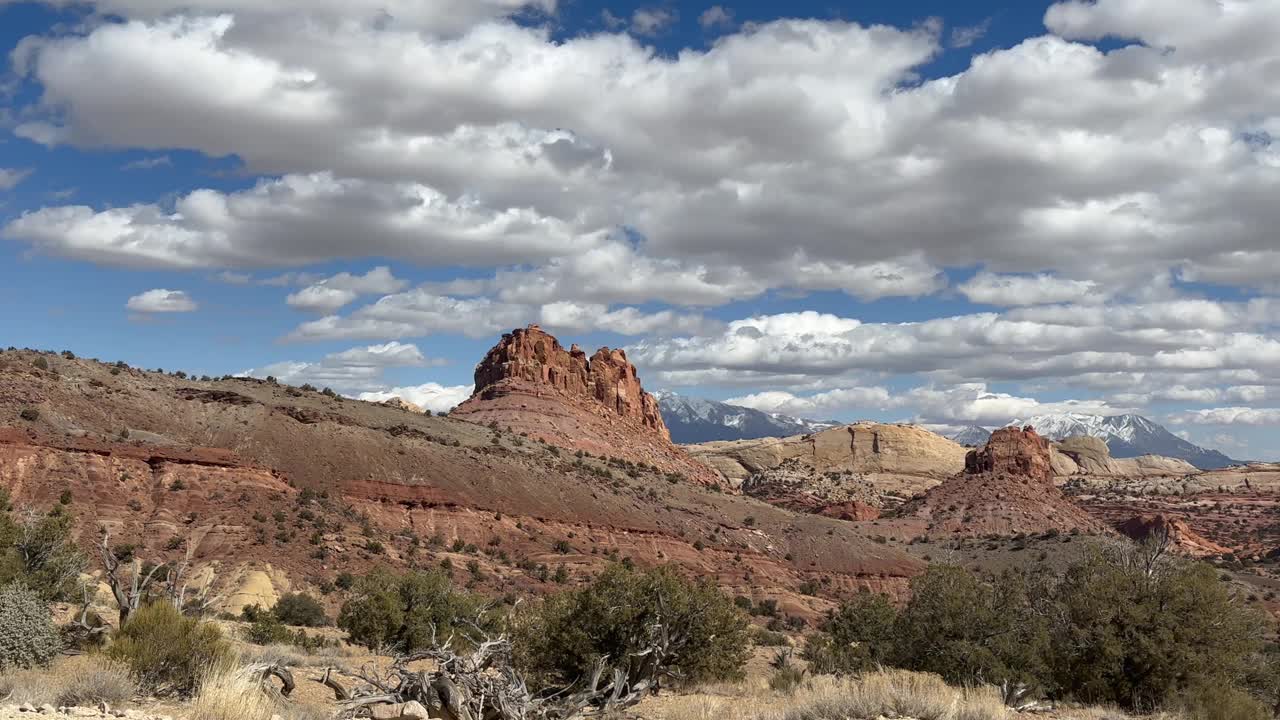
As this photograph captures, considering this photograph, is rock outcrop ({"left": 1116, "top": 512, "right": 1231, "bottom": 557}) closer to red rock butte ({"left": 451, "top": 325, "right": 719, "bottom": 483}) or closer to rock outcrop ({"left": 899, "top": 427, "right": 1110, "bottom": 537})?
rock outcrop ({"left": 899, "top": 427, "right": 1110, "bottom": 537})

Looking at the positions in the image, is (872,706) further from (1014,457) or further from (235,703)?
(1014,457)

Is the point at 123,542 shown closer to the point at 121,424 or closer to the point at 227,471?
the point at 227,471

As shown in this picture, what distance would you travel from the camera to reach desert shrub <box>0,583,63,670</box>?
15.8 m

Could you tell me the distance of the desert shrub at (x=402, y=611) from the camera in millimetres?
34250

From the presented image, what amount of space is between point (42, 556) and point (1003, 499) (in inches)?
4469

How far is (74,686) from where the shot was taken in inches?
524

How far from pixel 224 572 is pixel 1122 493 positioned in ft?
594

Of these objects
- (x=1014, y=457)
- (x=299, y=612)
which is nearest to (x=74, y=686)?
(x=299, y=612)

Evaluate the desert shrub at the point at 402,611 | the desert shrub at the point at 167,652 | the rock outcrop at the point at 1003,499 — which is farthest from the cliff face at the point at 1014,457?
the desert shrub at the point at 167,652

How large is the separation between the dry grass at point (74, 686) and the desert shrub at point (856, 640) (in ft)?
63.7

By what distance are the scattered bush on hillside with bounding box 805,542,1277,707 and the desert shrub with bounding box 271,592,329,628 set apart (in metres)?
26.5

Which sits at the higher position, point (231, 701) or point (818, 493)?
point (231, 701)

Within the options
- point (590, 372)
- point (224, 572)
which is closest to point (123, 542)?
point (224, 572)

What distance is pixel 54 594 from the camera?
1113 inches
